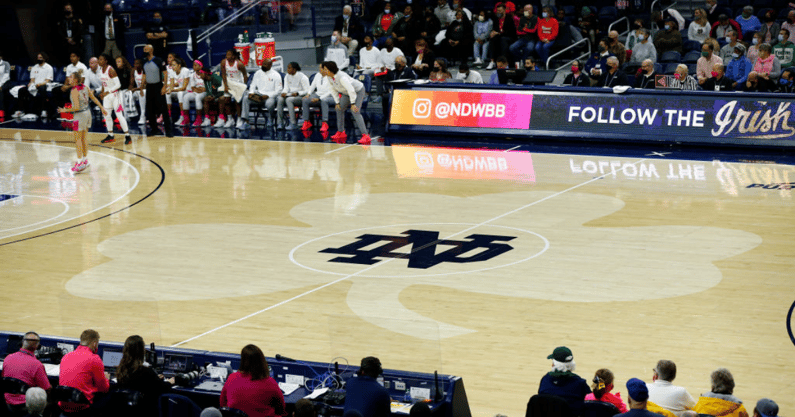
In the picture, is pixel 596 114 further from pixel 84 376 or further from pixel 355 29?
pixel 84 376

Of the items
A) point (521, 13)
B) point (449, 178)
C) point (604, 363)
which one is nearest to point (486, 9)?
point (521, 13)

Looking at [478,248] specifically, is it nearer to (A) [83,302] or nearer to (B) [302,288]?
(B) [302,288]

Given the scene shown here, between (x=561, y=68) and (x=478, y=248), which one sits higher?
(x=561, y=68)

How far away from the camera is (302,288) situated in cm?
1245

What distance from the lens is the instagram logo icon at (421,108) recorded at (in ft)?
77.7

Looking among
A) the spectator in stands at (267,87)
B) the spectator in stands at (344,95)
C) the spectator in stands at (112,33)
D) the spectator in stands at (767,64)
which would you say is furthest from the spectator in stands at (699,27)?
the spectator in stands at (112,33)

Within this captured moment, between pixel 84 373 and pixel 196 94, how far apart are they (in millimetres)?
19212

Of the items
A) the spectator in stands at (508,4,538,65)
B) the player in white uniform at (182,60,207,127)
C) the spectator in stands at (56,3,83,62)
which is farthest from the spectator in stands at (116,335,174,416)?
the spectator in stands at (56,3,83,62)

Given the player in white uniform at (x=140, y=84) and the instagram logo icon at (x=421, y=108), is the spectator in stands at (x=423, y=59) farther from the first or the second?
the player in white uniform at (x=140, y=84)

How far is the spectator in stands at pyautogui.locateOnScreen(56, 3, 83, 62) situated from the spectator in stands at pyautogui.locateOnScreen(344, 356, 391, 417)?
2721cm

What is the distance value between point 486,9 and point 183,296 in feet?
62.6

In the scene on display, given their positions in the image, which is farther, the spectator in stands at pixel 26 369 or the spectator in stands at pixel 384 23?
the spectator in stands at pixel 384 23

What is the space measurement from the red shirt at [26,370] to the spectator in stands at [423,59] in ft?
60.2

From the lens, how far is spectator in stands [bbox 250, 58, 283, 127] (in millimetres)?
25219
